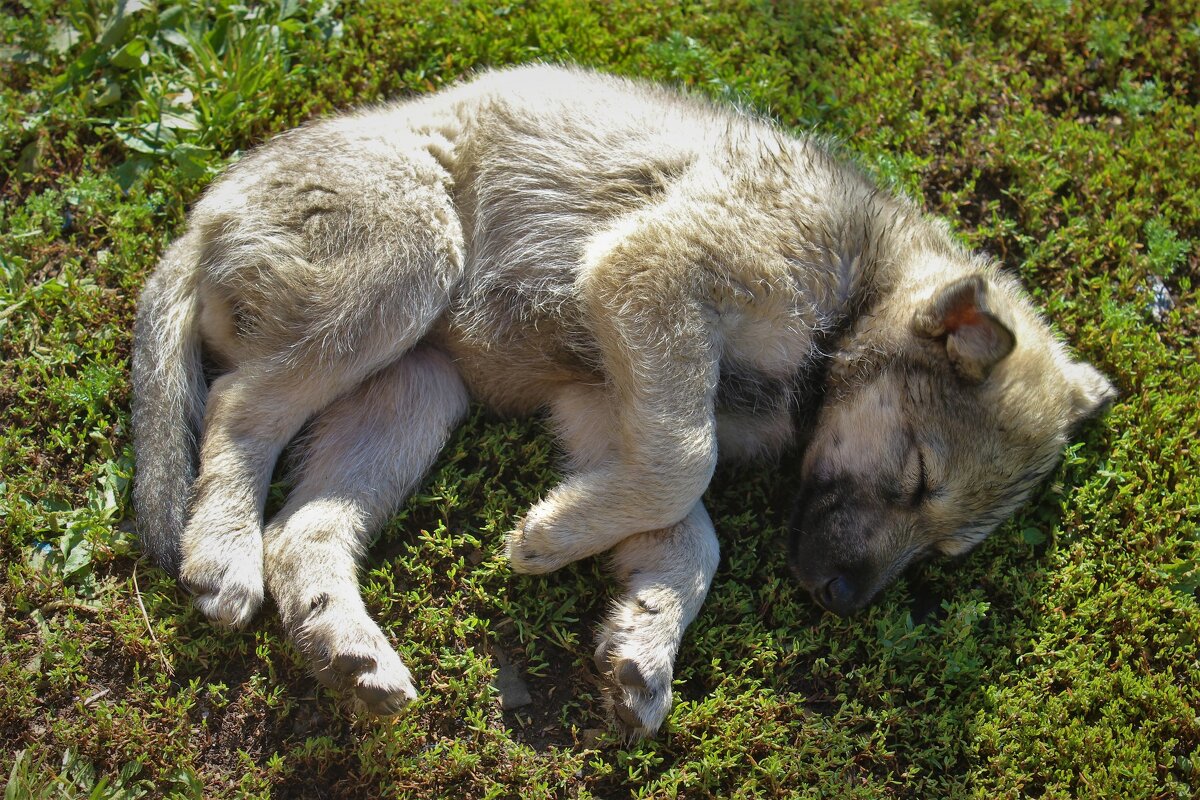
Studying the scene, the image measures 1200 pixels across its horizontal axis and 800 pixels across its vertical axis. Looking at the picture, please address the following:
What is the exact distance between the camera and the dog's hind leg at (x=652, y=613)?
351cm

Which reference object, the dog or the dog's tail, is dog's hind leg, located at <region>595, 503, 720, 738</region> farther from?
the dog's tail

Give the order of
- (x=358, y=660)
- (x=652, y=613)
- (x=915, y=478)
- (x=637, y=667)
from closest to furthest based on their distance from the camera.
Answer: (x=358, y=660) < (x=637, y=667) < (x=652, y=613) < (x=915, y=478)

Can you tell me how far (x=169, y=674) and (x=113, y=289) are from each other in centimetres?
183

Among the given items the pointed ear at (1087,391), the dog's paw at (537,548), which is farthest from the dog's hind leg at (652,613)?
the pointed ear at (1087,391)

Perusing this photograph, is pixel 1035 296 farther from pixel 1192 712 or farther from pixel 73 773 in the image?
pixel 73 773

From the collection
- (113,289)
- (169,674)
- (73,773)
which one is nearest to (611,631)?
(169,674)

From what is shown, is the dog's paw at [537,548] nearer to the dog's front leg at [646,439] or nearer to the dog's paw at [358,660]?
the dog's front leg at [646,439]

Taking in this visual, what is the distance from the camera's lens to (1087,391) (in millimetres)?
4242

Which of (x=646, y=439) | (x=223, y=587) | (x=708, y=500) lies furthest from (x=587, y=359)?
(x=223, y=587)

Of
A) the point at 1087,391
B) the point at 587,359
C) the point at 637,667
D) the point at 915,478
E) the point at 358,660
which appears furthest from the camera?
the point at 1087,391

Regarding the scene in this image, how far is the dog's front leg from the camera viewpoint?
3.73 meters

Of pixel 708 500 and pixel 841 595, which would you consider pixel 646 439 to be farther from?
pixel 841 595

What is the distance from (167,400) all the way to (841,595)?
2.68m

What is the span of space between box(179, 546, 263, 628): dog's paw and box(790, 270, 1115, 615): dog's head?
206cm
